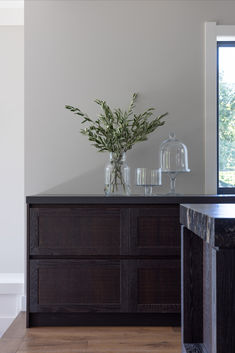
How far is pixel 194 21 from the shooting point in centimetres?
348

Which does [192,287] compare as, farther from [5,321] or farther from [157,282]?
[5,321]

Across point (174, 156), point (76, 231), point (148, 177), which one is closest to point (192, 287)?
point (76, 231)

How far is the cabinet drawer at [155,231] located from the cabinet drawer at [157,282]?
0.06 m

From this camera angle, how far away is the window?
3580 mm

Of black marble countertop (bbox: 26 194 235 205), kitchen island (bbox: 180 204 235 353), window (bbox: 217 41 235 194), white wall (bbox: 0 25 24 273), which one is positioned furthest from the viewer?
white wall (bbox: 0 25 24 273)

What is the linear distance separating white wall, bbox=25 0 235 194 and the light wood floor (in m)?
0.95

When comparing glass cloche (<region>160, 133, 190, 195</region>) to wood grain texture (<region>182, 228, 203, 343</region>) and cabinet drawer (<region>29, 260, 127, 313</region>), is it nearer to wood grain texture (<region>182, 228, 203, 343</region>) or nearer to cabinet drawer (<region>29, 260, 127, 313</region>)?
cabinet drawer (<region>29, 260, 127, 313</region>)

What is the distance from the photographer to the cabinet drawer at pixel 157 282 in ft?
9.79

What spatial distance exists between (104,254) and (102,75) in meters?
1.22

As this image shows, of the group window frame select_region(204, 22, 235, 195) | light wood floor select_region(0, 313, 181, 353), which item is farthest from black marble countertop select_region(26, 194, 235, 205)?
light wood floor select_region(0, 313, 181, 353)

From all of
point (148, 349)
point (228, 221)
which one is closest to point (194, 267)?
point (228, 221)

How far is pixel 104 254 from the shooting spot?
300cm

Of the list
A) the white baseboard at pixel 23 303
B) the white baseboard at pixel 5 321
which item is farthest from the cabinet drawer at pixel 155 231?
the white baseboard at pixel 5 321

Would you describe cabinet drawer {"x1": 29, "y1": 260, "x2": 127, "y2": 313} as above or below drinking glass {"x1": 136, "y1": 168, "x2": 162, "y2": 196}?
below
